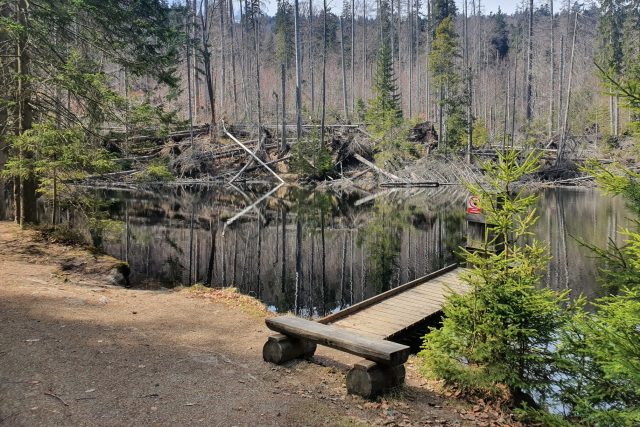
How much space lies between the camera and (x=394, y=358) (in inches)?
187

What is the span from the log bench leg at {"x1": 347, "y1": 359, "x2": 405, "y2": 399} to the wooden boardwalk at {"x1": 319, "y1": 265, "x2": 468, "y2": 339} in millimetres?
1873

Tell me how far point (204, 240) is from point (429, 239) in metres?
8.08

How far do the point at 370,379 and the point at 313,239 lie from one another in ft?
42.2

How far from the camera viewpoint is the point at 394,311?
888cm

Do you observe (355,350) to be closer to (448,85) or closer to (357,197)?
(357,197)

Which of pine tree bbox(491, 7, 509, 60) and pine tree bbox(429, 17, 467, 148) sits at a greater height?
pine tree bbox(491, 7, 509, 60)

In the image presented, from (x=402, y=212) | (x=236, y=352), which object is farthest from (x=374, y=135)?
(x=236, y=352)

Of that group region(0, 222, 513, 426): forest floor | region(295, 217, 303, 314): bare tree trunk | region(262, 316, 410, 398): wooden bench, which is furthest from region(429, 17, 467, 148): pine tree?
region(262, 316, 410, 398): wooden bench

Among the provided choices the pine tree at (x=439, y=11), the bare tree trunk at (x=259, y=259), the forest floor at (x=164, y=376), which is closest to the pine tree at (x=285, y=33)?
the pine tree at (x=439, y=11)

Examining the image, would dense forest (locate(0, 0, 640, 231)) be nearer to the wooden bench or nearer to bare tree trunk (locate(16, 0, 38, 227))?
bare tree trunk (locate(16, 0, 38, 227))

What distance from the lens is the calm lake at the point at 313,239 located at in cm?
1231

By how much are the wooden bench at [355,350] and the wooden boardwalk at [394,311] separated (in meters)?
1.64

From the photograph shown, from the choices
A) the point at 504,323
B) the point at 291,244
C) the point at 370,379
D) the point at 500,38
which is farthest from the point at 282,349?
the point at 500,38

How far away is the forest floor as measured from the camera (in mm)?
4266
